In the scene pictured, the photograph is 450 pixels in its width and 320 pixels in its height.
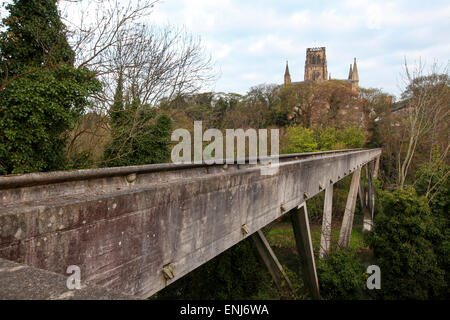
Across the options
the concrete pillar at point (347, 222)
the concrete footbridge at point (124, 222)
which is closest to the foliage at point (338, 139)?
the concrete pillar at point (347, 222)

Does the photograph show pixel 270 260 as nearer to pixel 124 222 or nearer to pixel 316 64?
Result: pixel 124 222

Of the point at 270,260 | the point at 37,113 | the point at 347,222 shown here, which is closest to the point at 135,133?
the point at 37,113

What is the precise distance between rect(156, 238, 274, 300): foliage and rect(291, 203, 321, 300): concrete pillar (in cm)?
194

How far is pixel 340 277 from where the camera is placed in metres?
9.66

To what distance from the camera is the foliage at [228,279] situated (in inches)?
383

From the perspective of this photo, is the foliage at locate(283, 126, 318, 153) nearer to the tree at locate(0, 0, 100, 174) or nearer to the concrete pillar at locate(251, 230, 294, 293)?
the concrete pillar at locate(251, 230, 294, 293)

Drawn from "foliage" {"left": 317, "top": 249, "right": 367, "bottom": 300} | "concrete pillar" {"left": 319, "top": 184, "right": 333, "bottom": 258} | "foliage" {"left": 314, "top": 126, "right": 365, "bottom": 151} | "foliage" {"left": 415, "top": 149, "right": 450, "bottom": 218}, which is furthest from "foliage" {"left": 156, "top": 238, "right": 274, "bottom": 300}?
"foliage" {"left": 314, "top": 126, "right": 365, "bottom": 151}

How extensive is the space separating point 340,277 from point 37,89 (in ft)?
39.4

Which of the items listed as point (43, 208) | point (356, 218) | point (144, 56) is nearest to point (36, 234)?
point (43, 208)

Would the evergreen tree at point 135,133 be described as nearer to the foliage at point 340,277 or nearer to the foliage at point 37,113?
the foliage at point 37,113

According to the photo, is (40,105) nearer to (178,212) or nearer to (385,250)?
(178,212)

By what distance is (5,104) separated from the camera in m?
7.13

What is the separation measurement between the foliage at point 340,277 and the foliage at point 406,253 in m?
1.32

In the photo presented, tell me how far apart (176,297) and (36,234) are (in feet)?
34.1
